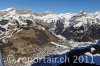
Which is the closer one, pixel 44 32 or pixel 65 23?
pixel 44 32

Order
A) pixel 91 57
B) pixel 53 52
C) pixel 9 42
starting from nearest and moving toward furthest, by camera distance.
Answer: pixel 91 57, pixel 53 52, pixel 9 42

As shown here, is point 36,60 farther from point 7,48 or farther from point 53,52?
point 7,48

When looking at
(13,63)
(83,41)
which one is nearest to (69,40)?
(83,41)

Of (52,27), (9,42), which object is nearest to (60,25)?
(52,27)

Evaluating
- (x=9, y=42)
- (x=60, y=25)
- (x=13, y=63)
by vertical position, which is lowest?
(x=13, y=63)

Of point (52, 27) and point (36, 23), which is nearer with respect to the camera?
point (52, 27)

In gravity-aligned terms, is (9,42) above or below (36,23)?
below

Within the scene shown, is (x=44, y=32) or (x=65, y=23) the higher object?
(x=65, y=23)

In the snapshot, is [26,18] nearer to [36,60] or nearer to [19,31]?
[19,31]

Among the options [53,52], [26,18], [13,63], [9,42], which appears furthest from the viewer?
[26,18]
